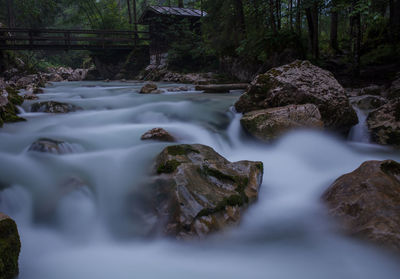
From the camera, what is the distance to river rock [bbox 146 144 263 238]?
2.40m

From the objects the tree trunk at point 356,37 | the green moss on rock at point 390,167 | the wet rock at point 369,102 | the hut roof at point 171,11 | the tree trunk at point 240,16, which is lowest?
the green moss on rock at point 390,167

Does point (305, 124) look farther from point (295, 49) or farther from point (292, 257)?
point (295, 49)

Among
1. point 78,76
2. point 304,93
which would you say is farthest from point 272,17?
point 78,76

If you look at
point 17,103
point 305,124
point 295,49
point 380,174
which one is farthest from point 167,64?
point 380,174

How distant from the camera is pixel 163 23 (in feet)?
73.8

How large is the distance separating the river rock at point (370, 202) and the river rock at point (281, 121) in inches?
62.9

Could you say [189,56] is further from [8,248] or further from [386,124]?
[8,248]

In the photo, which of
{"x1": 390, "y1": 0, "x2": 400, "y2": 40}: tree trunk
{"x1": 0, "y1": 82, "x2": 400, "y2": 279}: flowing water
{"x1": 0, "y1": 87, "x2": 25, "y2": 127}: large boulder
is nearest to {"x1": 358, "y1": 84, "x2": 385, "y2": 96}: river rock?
{"x1": 0, "y1": 82, "x2": 400, "y2": 279}: flowing water

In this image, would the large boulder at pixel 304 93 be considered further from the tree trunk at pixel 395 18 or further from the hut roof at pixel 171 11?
the hut roof at pixel 171 11

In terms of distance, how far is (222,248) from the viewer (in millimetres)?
2355

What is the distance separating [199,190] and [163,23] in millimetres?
22409

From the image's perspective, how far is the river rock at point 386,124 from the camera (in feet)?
14.7

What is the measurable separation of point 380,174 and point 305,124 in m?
1.91

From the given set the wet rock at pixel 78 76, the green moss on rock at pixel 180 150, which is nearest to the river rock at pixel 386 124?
the green moss on rock at pixel 180 150
